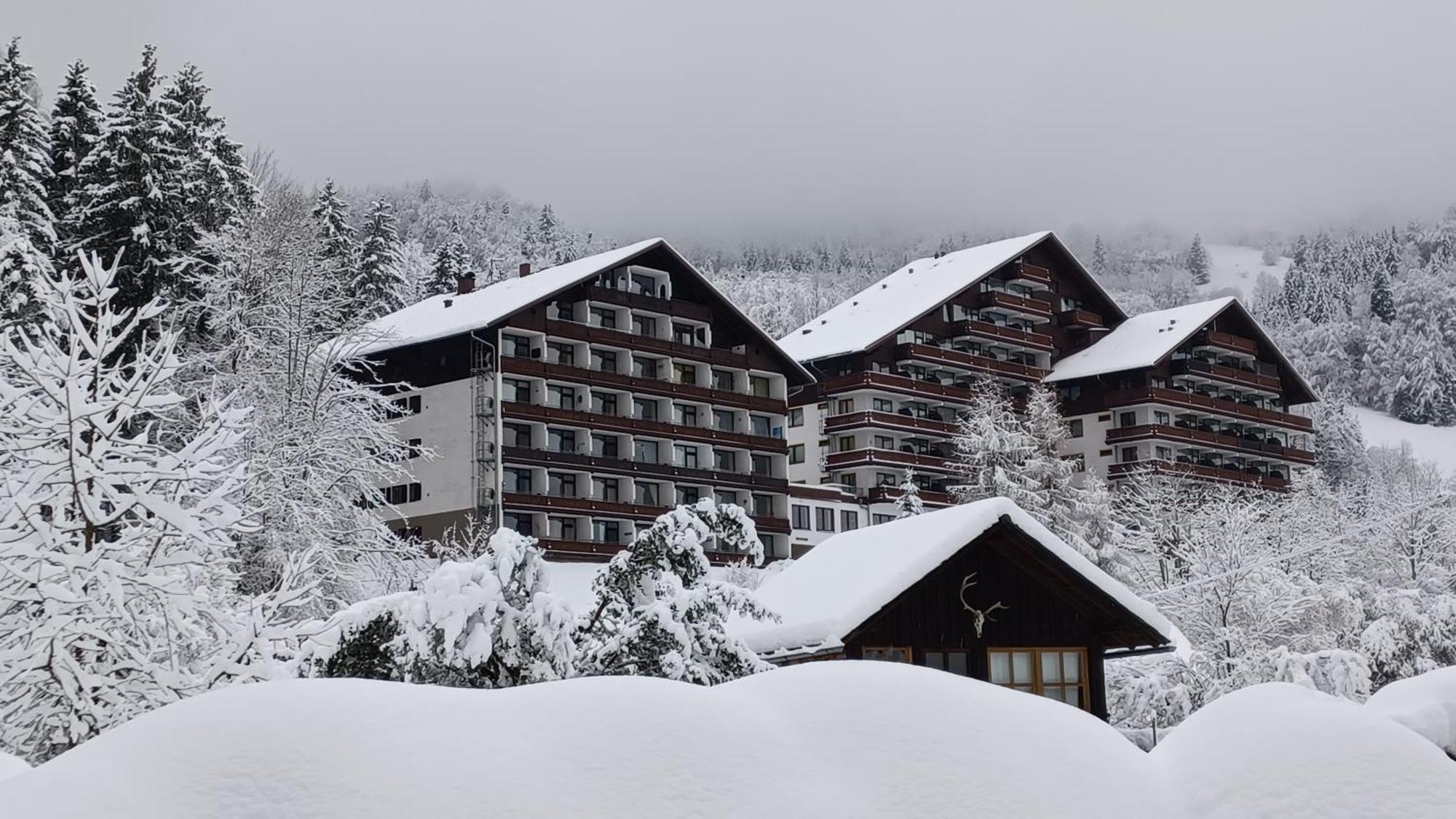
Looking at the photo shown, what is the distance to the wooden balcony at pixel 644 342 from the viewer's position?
6525 cm

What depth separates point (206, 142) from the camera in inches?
2048

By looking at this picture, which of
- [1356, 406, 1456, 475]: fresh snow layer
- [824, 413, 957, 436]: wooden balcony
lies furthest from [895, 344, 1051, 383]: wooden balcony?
[1356, 406, 1456, 475]: fresh snow layer

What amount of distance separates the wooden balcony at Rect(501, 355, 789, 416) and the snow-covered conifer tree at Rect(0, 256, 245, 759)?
4962cm

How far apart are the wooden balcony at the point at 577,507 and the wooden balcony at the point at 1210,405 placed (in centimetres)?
2891

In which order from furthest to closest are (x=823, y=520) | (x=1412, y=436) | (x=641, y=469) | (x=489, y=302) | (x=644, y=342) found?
(x=1412, y=436) < (x=823, y=520) < (x=644, y=342) < (x=641, y=469) < (x=489, y=302)

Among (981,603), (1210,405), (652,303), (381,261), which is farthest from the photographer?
(1210,405)

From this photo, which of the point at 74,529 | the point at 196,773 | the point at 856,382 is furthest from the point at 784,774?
the point at 856,382

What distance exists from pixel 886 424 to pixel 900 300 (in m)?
9.98

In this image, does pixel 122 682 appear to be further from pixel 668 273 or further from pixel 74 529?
pixel 668 273

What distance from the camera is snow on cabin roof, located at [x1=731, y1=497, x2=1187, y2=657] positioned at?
63.9 feet

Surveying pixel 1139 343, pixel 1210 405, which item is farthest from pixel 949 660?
pixel 1210 405

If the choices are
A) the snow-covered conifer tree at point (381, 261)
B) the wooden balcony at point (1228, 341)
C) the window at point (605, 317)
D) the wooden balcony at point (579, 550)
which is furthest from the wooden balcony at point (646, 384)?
the wooden balcony at point (1228, 341)

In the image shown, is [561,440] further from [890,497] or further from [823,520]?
[890,497]

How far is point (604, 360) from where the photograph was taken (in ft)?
223
